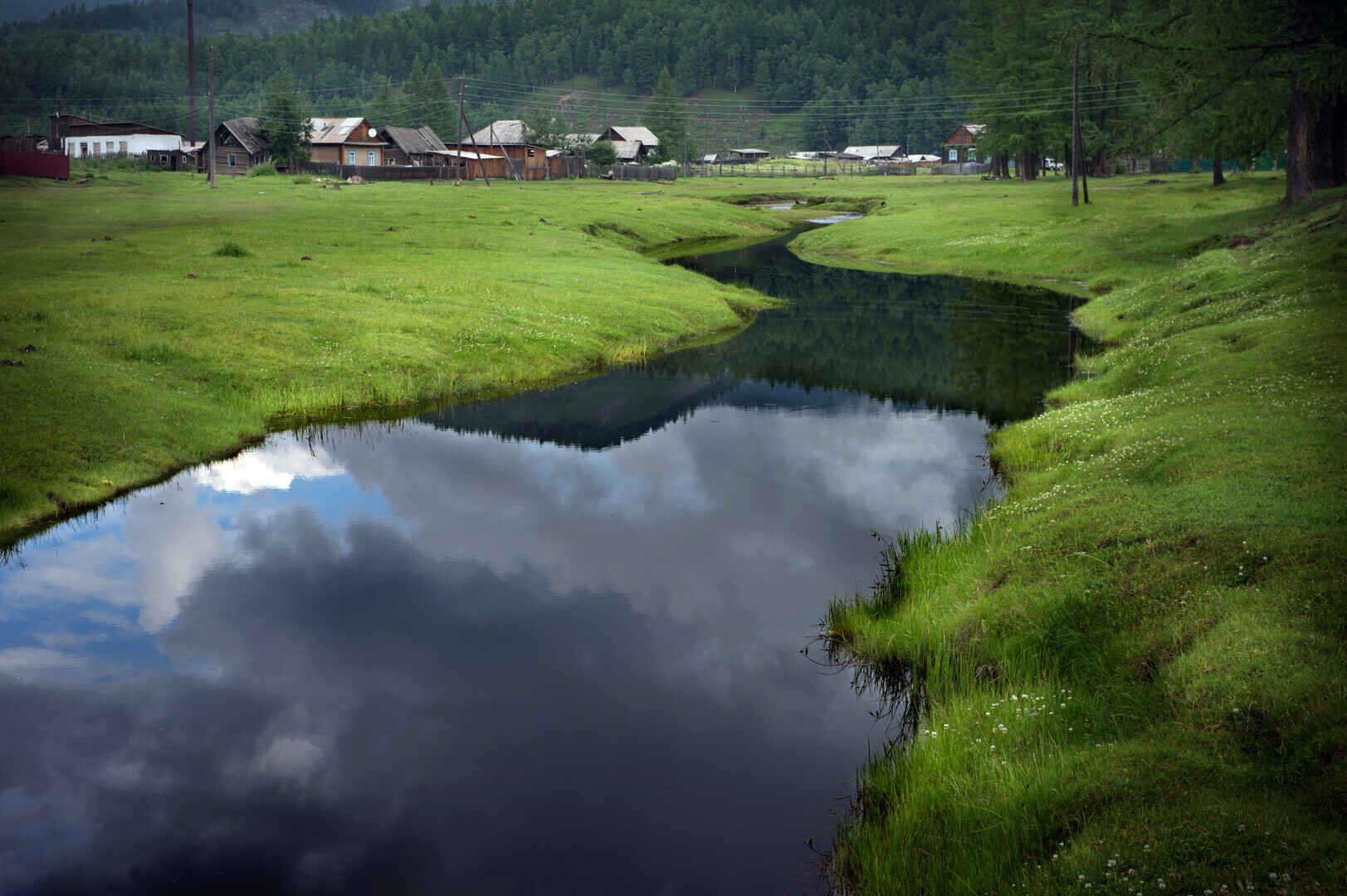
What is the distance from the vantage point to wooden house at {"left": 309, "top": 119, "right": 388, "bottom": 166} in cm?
13488

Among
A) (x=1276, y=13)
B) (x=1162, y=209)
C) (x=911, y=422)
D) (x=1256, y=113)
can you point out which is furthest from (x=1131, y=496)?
(x=1162, y=209)

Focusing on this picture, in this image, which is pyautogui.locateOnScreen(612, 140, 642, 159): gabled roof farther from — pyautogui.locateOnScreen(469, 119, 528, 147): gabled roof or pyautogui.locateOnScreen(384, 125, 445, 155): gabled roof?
pyautogui.locateOnScreen(384, 125, 445, 155): gabled roof

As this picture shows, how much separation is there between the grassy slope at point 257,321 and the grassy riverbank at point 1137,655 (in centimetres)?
1489

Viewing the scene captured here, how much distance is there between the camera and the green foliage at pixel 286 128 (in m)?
123

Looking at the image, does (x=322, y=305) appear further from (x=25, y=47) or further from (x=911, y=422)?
(x=25, y=47)

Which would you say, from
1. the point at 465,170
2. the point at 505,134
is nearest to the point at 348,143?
the point at 465,170

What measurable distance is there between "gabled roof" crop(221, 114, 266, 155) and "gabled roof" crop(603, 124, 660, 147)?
68.3 m

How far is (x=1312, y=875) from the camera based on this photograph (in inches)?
245

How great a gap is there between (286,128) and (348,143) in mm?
12617

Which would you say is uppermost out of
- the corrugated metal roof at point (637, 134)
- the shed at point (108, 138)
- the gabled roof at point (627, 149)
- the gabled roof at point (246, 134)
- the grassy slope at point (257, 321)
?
the corrugated metal roof at point (637, 134)

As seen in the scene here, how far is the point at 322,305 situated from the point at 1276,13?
40140 mm

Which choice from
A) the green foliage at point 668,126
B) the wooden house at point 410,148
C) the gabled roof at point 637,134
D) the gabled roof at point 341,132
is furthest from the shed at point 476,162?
the green foliage at point 668,126

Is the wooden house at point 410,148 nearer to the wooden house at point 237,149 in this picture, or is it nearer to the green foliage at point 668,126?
the wooden house at point 237,149

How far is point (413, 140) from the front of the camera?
144m
